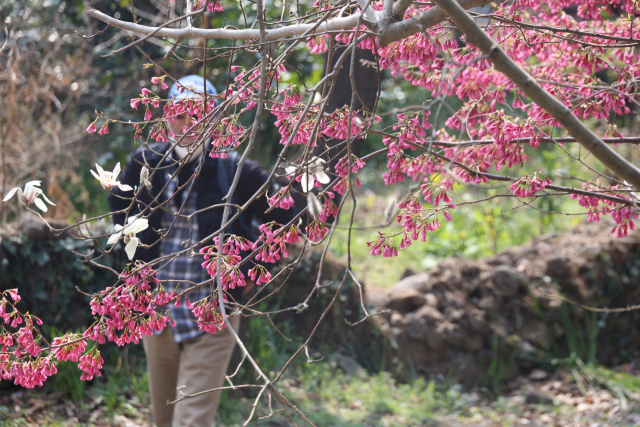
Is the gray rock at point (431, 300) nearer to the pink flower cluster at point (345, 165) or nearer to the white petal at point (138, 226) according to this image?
the pink flower cluster at point (345, 165)

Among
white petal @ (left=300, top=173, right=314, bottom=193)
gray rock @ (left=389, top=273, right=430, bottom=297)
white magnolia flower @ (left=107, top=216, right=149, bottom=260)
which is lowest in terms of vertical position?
gray rock @ (left=389, top=273, right=430, bottom=297)

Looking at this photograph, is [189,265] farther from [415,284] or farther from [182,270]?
[415,284]

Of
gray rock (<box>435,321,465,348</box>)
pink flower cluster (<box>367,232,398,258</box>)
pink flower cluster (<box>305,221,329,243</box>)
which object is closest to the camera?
pink flower cluster (<box>305,221,329,243</box>)

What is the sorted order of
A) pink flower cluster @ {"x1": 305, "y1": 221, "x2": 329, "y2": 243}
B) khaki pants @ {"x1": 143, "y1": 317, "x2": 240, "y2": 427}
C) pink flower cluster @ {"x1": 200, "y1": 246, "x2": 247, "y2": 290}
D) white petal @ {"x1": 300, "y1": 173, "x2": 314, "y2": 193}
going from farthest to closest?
khaki pants @ {"x1": 143, "y1": 317, "x2": 240, "y2": 427} < pink flower cluster @ {"x1": 305, "y1": 221, "x2": 329, "y2": 243} < pink flower cluster @ {"x1": 200, "y1": 246, "x2": 247, "y2": 290} < white petal @ {"x1": 300, "y1": 173, "x2": 314, "y2": 193}

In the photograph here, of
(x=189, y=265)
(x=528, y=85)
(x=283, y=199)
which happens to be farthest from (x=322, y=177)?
(x=189, y=265)

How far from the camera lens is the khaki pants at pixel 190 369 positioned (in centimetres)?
254

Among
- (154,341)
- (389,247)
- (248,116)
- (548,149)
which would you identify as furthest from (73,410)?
(548,149)

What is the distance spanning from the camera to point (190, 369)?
257 centimetres

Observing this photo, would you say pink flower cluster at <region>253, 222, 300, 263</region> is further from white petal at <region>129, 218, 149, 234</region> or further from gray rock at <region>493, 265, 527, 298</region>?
gray rock at <region>493, 265, 527, 298</region>

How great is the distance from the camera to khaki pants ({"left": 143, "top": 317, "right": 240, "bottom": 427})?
2543 millimetres

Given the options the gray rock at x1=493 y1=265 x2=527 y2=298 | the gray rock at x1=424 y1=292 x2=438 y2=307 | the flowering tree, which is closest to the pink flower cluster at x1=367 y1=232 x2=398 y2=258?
the flowering tree

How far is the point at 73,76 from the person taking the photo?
5.41 m

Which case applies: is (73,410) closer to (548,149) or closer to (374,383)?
(374,383)

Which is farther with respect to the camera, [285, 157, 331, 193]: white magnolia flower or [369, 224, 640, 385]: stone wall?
[369, 224, 640, 385]: stone wall
